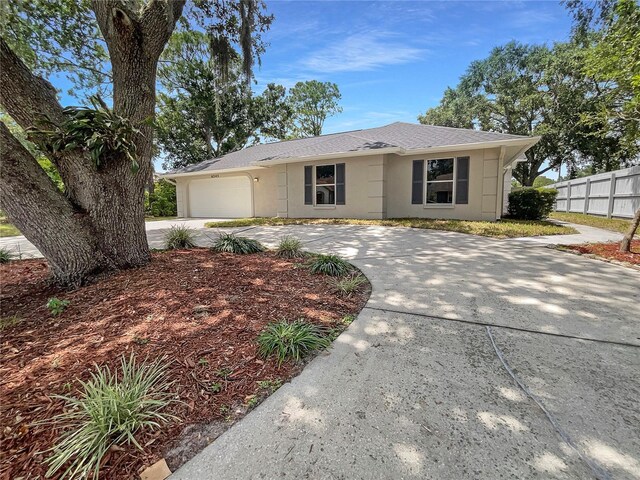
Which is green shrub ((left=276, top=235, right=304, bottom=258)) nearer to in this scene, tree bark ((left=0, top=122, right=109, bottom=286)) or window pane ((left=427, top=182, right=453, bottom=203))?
tree bark ((left=0, top=122, right=109, bottom=286))

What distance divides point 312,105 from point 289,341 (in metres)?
30.5

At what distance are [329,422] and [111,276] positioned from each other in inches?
135

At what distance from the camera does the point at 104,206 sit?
3.75 meters

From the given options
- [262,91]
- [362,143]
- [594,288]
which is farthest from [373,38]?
[262,91]

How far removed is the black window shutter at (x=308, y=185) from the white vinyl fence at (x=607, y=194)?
10124mm

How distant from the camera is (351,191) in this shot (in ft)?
36.7

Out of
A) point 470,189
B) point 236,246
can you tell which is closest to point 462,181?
point 470,189

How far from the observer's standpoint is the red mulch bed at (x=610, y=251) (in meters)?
4.78

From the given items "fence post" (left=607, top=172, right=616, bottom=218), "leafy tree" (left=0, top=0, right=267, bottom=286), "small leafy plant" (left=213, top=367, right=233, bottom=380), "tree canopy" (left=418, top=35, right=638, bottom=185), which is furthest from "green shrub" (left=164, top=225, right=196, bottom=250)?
"tree canopy" (left=418, top=35, right=638, bottom=185)

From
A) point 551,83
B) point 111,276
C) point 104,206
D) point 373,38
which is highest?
point 551,83

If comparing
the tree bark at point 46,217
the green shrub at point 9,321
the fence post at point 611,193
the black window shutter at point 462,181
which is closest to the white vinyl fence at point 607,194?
the fence post at point 611,193

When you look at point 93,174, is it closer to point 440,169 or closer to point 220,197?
point 440,169

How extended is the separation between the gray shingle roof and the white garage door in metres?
0.78

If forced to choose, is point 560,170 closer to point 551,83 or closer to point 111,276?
point 551,83
